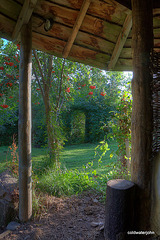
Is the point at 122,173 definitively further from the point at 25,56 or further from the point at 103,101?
the point at 103,101

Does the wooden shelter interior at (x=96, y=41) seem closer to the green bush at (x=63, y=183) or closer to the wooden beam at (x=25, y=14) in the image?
the wooden beam at (x=25, y=14)

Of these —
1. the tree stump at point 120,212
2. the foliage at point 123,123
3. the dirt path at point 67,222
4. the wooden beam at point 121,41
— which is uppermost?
the wooden beam at point 121,41

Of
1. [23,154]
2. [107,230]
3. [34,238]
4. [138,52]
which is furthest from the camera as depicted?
[23,154]

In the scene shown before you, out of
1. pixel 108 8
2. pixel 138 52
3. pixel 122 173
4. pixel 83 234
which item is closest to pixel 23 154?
pixel 83 234

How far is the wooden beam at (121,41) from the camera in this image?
3012 millimetres

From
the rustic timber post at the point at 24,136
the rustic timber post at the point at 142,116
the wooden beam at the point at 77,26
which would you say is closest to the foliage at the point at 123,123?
the wooden beam at the point at 77,26

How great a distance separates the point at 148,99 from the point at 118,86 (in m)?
9.20

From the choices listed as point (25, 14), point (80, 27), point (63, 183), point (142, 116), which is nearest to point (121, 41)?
point (80, 27)

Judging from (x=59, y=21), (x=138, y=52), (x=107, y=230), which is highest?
(x=59, y=21)

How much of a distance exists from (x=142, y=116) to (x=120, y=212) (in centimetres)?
100

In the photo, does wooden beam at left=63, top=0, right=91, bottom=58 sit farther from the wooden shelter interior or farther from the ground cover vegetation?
the ground cover vegetation

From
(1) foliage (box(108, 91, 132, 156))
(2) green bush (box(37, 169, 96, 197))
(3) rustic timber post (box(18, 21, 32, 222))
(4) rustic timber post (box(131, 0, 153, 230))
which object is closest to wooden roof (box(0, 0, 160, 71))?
(3) rustic timber post (box(18, 21, 32, 222))

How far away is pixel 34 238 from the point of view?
7.59 feet

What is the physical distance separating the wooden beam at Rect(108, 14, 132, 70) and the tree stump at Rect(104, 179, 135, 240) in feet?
7.34
